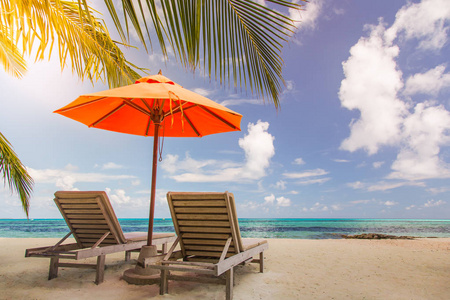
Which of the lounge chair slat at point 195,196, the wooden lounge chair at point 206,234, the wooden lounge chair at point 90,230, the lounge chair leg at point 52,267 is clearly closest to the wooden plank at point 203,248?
the wooden lounge chair at point 206,234

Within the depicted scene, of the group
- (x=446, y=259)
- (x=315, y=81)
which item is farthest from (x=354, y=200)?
(x=446, y=259)

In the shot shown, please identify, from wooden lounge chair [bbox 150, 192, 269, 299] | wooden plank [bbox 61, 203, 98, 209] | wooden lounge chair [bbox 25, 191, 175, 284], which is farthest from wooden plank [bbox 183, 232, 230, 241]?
wooden plank [bbox 61, 203, 98, 209]

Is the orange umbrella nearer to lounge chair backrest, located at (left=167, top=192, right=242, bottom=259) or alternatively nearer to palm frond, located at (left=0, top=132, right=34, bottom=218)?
lounge chair backrest, located at (left=167, top=192, right=242, bottom=259)

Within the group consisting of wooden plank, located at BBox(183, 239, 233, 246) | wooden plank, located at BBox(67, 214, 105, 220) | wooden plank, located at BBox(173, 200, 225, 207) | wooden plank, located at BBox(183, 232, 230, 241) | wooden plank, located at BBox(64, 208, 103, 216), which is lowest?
wooden plank, located at BBox(183, 239, 233, 246)

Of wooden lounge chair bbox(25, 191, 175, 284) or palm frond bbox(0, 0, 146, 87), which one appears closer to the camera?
palm frond bbox(0, 0, 146, 87)

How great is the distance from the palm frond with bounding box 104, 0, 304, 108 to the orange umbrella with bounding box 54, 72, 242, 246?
86 centimetres

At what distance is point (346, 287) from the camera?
3133 mm

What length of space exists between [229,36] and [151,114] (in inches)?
81.7

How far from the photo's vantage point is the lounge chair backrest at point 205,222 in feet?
8.85

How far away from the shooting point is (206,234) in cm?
288

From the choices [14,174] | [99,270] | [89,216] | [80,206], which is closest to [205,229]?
[99,270]

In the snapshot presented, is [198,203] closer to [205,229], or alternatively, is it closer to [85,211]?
[205,229]

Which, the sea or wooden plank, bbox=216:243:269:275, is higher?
wooden plank, bbox=216:243:269:275

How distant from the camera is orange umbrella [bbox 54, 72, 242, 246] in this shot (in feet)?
9.79
